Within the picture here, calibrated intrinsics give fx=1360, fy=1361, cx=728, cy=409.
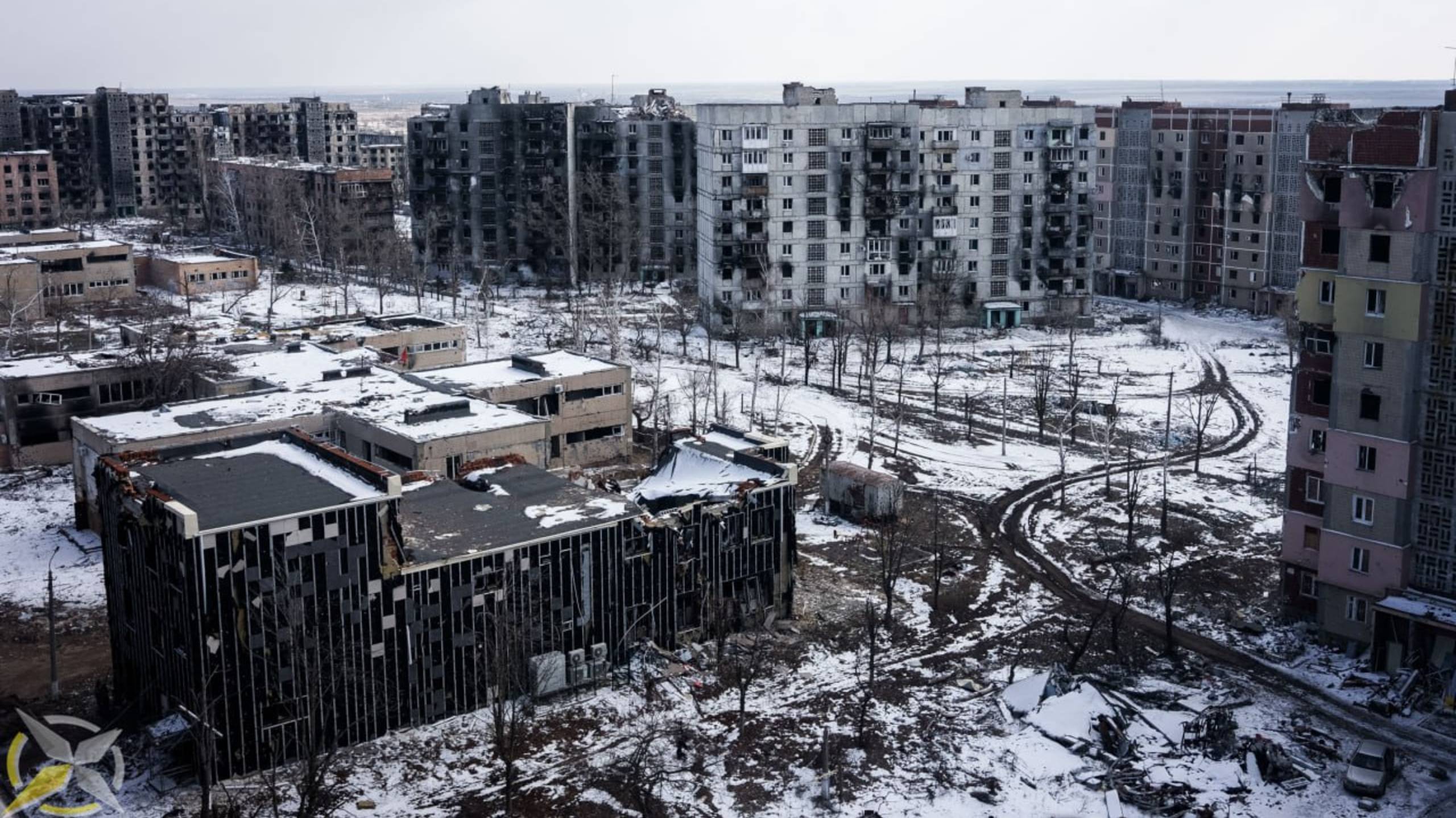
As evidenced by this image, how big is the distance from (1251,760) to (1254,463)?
25205mm

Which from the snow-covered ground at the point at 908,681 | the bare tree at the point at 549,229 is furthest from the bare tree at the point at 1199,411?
the bare tree at the point at 549,229

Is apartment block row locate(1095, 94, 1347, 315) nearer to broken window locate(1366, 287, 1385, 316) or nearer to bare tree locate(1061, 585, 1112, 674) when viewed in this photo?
broken window locate(1366, 287, 1385, 316)

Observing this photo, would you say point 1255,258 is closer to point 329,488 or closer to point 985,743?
point 985,743

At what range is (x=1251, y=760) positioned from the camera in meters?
27.4

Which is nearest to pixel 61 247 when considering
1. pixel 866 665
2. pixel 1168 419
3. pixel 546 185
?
pixel 546 185

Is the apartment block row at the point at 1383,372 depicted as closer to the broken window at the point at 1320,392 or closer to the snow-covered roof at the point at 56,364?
the broken window at the point at 1320,392

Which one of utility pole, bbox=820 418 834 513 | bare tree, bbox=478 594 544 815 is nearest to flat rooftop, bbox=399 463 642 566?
bare tree, bbox=478 594 544 815

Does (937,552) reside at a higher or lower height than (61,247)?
lower

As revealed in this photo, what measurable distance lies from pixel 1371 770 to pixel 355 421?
2932 cm

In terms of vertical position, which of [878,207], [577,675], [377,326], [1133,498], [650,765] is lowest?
[650,765]

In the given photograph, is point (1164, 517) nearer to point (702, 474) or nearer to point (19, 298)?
point (702, 474)

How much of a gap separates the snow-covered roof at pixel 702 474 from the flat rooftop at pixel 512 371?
11178mm

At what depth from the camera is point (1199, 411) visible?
51812 millimetres

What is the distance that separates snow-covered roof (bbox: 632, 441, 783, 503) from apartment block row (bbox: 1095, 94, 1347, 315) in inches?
2123
